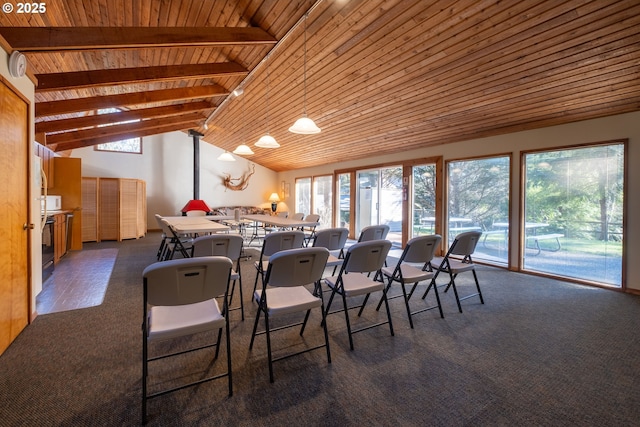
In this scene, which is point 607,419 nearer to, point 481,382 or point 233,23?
point 481,382

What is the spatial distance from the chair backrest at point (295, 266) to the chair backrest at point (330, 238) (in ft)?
4.53

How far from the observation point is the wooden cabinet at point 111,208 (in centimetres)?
742

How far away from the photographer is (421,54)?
368 cm

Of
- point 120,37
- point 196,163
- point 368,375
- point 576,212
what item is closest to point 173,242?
point 120,37

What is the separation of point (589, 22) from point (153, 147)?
10.2m

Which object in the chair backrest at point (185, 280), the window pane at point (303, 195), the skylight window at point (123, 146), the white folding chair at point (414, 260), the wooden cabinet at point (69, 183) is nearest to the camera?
the chair backrest at point (185, 280)

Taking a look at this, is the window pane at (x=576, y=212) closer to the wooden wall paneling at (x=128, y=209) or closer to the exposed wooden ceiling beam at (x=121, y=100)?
the exposed wooden ceiling beam at (x=121, y=100)

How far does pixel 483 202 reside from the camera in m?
5.54

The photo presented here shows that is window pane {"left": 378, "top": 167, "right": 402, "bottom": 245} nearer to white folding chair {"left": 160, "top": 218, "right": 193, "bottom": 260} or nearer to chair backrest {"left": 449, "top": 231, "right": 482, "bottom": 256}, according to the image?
chair backrest {"left": 449, "top": 231, "right": 482, "bottom": 256}

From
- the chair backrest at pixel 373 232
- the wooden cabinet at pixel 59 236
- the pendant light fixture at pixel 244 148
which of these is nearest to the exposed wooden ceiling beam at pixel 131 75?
the pendant light fixture at pixel 244 148

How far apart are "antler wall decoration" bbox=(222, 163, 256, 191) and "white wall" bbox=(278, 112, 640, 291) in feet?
22.6

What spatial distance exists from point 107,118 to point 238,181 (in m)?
5.48

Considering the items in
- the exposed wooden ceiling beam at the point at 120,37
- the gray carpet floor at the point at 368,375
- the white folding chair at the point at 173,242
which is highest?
the exposed wooden ceiling beam at the point at 120,37

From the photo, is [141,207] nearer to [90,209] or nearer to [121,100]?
[90,209]
